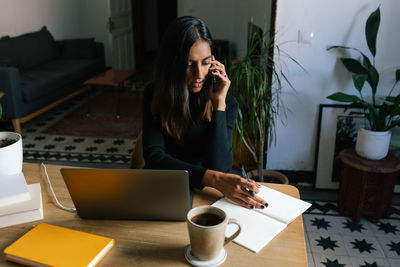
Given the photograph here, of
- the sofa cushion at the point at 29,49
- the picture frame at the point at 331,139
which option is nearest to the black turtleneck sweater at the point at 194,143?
the picture frame at the point at 331,139

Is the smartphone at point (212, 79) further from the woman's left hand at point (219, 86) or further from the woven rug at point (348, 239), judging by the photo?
the woven rug at point (348, 239)

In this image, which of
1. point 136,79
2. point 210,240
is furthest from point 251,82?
point 136,79

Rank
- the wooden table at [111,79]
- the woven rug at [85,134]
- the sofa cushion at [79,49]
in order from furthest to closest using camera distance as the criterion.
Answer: the sofa cushion at [79,49], the wooden table at [111,79], the woven rug at [85,134]

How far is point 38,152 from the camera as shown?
333 centimetres

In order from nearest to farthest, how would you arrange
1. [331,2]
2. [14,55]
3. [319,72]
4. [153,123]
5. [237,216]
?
1. [237,216]
2. [153,123]
3. [331,2]
4. [319,72]
5. [14,55]

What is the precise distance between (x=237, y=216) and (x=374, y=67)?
1799 millimetres

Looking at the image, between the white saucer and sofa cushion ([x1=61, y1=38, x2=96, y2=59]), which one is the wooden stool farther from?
sofa cushion ([x1=61, y1=38, x2=96, y2=59])

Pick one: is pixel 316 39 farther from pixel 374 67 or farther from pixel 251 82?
pixel 251 82

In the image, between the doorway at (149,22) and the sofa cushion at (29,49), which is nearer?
the sofa cushion at (29,49)

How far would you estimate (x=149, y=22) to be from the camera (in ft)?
27.5

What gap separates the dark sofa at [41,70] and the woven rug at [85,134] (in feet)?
0.55

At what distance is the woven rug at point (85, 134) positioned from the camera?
325cm

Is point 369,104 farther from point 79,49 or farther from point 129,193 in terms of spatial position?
point 79,49

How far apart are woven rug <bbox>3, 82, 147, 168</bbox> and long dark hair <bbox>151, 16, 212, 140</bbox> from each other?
1.78 metres
